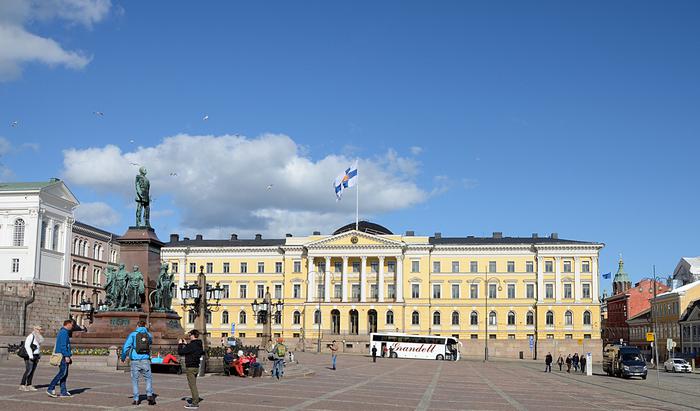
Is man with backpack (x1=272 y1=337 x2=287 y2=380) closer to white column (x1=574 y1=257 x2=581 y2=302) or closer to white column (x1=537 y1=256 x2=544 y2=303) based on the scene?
white column (x1=537 y1=256 x2=544 y2=303)

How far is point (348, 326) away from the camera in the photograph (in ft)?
372

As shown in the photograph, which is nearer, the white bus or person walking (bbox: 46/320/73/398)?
person walking (bbox: 46/320/73/398)

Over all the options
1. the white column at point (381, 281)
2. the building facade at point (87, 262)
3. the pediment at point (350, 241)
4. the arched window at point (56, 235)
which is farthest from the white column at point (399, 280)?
the arched window at point (56, 235)

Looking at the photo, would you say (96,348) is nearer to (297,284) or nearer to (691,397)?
(691,397)

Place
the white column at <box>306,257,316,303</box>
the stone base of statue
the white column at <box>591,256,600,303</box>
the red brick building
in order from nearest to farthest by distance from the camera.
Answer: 1. the stone base of statue
2. the white column at <box>591,256,600,303</box>
3. the white column at <box>306,257,316,303</box>
4. the red brick building

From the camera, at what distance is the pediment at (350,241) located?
114m

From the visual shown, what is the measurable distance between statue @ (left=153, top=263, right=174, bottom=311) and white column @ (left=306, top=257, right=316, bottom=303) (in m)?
79.2

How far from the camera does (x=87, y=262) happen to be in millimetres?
105188

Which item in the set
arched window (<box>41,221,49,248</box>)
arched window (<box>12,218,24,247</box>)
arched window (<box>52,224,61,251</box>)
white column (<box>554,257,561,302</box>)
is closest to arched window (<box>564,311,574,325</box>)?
white column (<box>554,257,561,302</box>)

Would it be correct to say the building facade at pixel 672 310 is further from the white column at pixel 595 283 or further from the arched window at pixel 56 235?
the arched window at pixel 56 235

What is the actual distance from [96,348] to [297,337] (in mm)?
81617

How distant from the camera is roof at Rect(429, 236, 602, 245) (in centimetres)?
11214

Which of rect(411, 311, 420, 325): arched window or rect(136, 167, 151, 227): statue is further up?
rect(136, 167, 151, 227): statue

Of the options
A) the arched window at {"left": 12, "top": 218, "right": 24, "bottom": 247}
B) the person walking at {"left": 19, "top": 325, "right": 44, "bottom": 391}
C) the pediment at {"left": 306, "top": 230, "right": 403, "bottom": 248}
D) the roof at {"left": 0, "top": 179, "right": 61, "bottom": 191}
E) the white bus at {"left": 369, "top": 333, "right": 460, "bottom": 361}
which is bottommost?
the white bus at {"left": 369, "top": 333, "right": 460, "bottom": 361}
